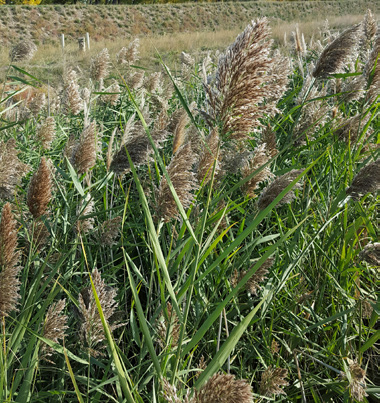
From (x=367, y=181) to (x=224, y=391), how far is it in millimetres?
988

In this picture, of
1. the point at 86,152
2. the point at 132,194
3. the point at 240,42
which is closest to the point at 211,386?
the point at 240,42

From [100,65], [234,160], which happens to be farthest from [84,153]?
[100,65]

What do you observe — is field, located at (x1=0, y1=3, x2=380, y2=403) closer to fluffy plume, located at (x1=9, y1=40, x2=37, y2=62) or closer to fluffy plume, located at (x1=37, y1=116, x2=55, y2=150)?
fluffy plume, located at (x1=37, y1=116, x2=55, y2=150)

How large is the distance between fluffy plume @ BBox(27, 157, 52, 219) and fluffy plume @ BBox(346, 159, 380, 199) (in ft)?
3.37

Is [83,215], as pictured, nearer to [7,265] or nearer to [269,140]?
[7,265]

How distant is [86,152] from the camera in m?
1.50

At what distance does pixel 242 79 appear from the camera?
3.60ft

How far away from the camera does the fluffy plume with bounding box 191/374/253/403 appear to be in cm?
73

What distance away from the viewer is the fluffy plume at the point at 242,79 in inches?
42.5

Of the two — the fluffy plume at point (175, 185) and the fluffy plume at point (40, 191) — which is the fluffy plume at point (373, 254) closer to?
the fluffy plume at point (175, 185)

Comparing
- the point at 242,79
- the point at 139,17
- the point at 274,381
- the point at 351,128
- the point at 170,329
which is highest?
the point at 242,79

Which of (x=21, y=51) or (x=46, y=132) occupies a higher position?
(x=21, y=51)

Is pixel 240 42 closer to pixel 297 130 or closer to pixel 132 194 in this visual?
pixel 297 130

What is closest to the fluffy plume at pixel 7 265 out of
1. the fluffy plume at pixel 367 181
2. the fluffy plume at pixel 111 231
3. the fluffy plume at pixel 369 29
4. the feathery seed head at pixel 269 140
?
the fluffy plume at pixel 111 231
